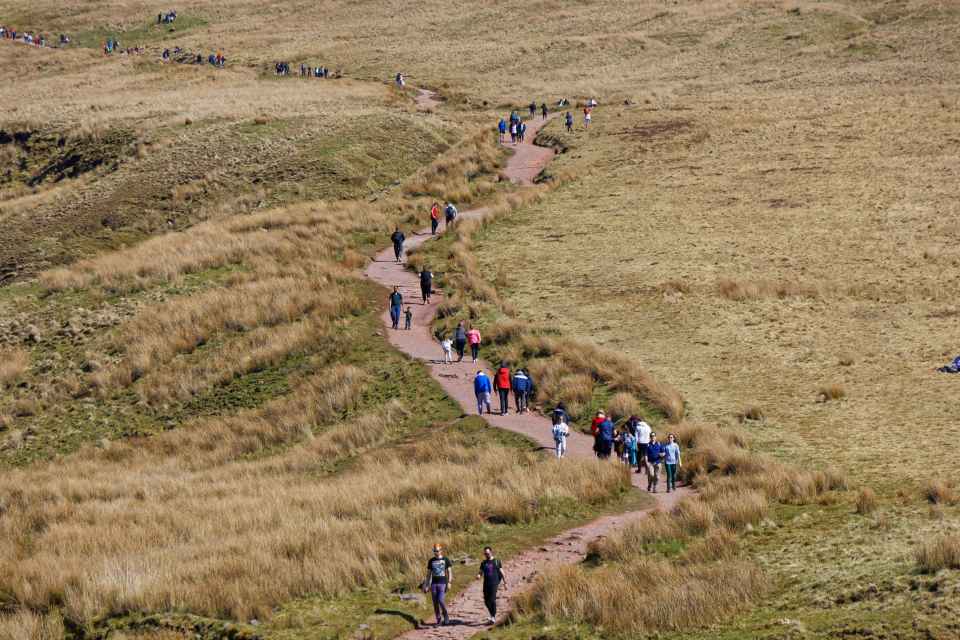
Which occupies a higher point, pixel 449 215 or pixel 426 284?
pixel 449 215

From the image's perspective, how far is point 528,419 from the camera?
30547 mm

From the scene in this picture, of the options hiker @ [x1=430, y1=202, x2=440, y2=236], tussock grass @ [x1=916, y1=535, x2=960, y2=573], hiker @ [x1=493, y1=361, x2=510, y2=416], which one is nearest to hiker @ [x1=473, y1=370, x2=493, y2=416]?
hiker @ [x1=493, y1=361, x2=510, y2=416]

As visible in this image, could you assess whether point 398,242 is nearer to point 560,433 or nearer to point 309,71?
point 560,433

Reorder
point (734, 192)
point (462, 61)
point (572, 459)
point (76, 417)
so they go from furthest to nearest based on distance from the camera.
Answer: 1. point (462, 61)
2. point (734, 192)
3. point (76, 417)
4. point (572, 459)

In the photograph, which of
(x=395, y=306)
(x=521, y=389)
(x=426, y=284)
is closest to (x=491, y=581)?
(x=521, y=389)

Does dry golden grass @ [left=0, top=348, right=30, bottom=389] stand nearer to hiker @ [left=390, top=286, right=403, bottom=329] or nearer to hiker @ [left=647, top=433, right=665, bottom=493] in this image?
A: hiker @ [left=390, top=286, right=403, bottom=329]

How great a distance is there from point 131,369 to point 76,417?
108 inches

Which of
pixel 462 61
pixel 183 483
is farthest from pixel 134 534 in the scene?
pixel 462 61

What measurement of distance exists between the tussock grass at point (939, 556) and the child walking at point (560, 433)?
10.2 meters

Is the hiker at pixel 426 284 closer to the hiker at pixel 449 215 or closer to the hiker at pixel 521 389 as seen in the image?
the hiker at pixel 521 389

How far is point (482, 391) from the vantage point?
1187 inches

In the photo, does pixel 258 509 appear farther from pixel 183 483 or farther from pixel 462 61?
pixel 462 61

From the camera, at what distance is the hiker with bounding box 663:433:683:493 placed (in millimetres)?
24875

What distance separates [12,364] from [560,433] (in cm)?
2051
